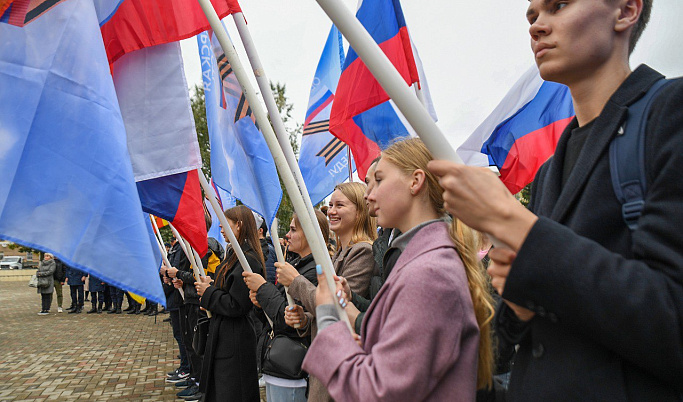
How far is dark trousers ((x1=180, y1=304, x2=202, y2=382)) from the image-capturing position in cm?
657

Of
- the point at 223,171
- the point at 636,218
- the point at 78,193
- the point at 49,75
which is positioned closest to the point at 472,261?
the point at 636,218

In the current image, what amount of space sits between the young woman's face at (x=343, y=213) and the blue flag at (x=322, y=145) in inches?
107

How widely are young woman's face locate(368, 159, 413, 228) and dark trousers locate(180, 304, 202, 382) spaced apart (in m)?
5.08

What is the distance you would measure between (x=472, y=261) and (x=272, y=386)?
2165 mm

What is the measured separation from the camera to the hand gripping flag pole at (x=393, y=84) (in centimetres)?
116

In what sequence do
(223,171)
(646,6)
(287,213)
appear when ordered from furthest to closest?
(287,213)
(223,171)
(646,6)

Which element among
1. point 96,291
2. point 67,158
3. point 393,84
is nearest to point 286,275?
point 67,158

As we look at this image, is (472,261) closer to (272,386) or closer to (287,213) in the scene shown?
(272,386)

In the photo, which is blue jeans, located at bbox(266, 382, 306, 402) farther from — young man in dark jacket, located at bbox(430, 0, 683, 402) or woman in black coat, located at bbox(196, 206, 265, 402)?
young man in dark jacket, located at bbox(430, 0, 683, 402)

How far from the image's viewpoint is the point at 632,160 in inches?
39.0

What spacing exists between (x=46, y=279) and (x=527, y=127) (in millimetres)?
15535

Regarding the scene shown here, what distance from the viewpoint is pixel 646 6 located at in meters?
1.19

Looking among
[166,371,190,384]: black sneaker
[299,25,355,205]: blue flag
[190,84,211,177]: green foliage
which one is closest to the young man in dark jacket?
[299,25,355,205]: blue flag

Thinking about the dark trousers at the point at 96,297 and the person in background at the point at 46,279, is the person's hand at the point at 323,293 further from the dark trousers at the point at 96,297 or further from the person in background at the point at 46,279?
the dark trousers at the point at 96,297
